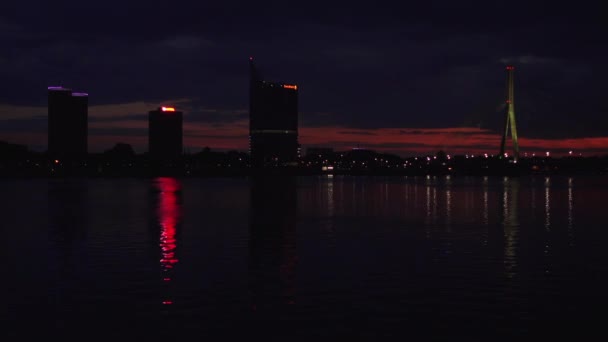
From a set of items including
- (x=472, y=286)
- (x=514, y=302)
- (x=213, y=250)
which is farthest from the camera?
(x=213, y=250)

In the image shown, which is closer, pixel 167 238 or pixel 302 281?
pixel 302 281

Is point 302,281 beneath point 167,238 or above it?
beneath

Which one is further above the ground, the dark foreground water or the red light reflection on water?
the red light reflection on water

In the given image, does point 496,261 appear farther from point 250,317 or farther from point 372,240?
point 250,317

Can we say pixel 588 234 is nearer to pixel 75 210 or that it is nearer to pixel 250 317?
pixel 250 317

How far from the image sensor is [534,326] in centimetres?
1686

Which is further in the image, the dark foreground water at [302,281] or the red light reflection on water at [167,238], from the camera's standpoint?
the red light reflection on water at [167,238]

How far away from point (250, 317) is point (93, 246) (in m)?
16.1

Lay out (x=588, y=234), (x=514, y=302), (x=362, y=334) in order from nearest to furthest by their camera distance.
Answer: (x=362, y=334)
(x=514, y=302)
(x=588, y=234)

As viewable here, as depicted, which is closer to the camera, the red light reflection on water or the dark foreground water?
the dark foreground water

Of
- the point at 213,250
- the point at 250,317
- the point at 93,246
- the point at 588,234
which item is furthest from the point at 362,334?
the point at 588,234

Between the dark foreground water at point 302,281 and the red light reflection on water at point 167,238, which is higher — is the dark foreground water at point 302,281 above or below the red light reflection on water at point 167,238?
below

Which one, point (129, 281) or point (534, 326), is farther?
point (129, 281)

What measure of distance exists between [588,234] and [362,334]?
85.4ft
